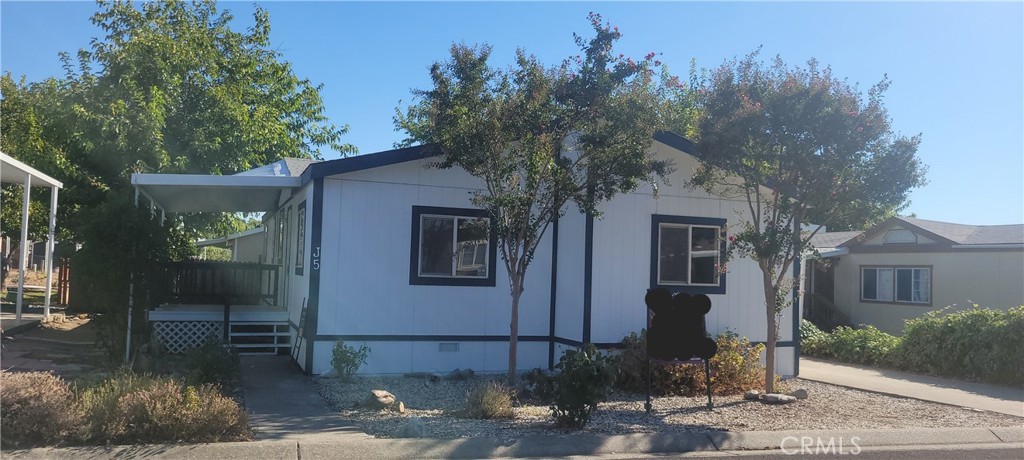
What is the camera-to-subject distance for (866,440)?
851 cm

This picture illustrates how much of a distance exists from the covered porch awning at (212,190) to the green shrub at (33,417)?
479 centimetres

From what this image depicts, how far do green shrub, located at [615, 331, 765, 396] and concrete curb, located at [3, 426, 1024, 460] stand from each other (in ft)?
8.71

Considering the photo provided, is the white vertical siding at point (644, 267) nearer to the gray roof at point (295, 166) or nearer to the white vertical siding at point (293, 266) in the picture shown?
the white vertical siding at point (293, 266)

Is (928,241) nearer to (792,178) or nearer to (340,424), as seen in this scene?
(792,178)

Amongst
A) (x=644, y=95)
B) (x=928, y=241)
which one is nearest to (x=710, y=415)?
(x=644, y=95)

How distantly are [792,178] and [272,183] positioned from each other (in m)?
7.68

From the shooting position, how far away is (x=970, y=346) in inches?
560

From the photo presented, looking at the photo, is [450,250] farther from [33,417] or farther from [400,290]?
[33,417]

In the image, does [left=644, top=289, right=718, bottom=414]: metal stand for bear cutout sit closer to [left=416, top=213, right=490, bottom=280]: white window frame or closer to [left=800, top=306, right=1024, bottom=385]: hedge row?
[left=416, top=213, right=490, bottom=280]: white window frame

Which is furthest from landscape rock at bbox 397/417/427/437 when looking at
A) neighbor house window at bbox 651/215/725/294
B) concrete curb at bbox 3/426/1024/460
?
neighbor house window at bbox 651/215/725/294

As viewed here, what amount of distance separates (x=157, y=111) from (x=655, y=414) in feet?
45.8

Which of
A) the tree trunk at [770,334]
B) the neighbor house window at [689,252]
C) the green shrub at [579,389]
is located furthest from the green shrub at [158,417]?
the neighbor house window at [689,252]

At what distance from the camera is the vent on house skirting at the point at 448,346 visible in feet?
40.2

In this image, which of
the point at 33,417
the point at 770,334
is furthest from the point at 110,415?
the point at 770,334
